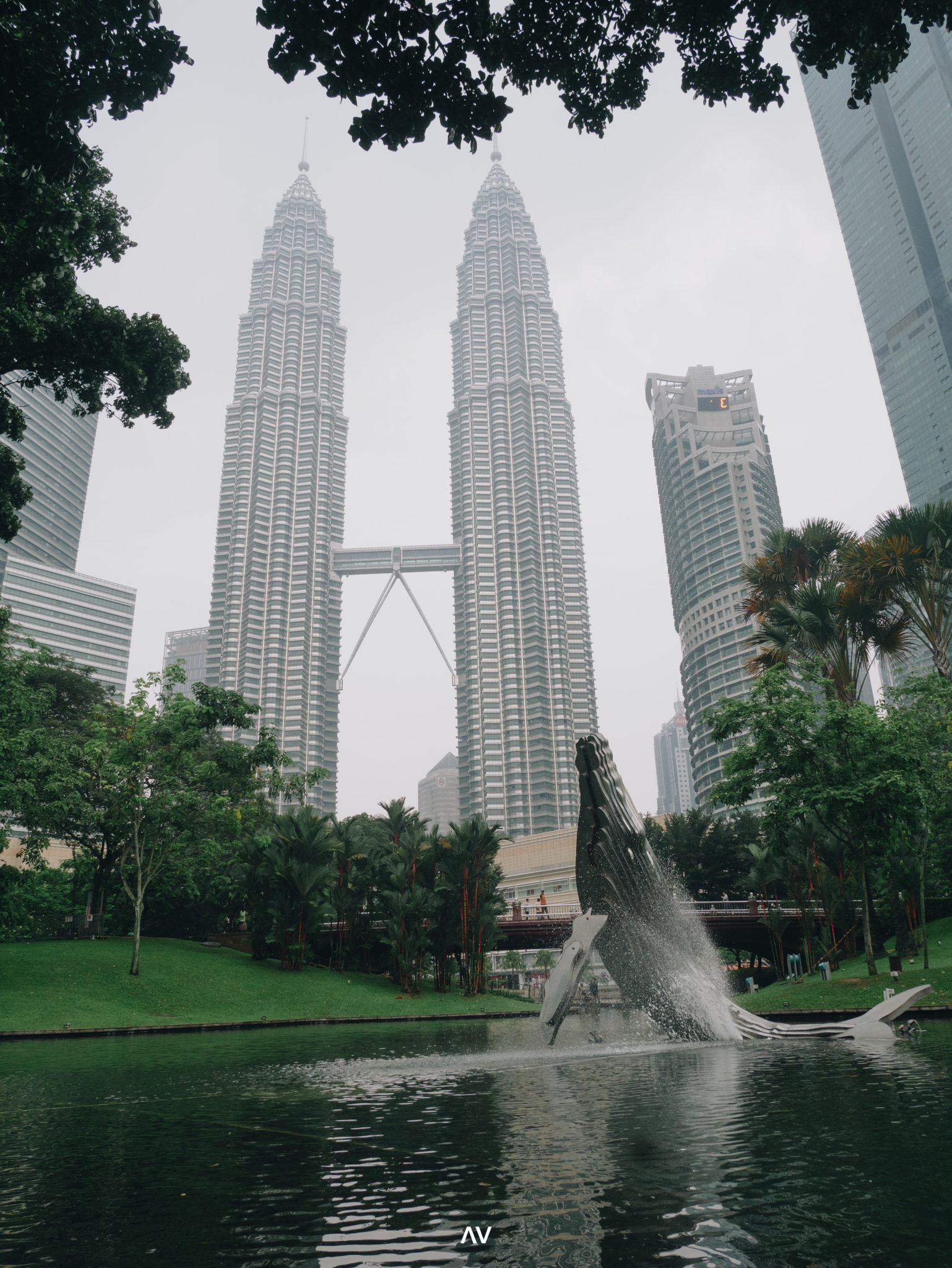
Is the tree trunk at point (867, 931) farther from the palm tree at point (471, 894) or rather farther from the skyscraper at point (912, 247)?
the skyscraper at point (912, 247)

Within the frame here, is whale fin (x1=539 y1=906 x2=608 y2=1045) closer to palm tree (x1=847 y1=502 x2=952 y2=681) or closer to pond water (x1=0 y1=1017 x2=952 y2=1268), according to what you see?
pond water (x1=0 y1=1017 x2=952 y2=1268)

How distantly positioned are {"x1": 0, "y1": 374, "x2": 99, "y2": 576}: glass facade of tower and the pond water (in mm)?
169234

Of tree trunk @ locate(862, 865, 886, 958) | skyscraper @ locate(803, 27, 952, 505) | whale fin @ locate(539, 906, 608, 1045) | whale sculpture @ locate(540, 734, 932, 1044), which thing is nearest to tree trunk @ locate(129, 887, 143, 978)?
whale fin @ locate(539, 906, 608, 1045)

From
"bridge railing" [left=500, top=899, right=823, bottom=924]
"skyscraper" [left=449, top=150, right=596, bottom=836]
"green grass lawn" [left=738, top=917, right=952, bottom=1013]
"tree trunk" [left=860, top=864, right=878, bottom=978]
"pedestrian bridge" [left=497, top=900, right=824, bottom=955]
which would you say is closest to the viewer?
"green grass lawn" [left=738, top=917, right=952, bottom=1013]

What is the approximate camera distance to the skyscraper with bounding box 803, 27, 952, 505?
161875mm

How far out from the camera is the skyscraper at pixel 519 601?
156m

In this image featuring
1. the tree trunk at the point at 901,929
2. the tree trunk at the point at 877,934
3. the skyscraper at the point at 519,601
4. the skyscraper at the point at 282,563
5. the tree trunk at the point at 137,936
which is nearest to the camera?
the tree trunk at the point at 901,929

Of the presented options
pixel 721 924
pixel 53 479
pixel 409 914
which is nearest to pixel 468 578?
pixel 53 479

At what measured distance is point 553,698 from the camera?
160 m

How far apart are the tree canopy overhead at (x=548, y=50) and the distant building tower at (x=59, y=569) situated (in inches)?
6252

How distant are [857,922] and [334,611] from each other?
153 meters

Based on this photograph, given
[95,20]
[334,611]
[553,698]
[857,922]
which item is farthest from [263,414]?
[95,20]

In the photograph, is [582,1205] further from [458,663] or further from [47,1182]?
[458,663]

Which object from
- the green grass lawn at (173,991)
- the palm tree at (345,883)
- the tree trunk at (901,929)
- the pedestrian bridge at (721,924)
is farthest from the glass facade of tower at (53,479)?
the tree trunk at (901,929)
